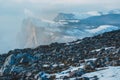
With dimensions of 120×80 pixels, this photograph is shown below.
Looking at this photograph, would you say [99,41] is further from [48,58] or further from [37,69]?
[37,69]

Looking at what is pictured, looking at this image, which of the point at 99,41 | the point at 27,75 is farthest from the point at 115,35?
the point at 27,75

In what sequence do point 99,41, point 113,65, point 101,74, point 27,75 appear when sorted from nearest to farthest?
point 101,74
point 113,65
point 27,75
point 99,41

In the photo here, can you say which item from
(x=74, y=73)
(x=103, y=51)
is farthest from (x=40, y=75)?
(x=103, y=51)

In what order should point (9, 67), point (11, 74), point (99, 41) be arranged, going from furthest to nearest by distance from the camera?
point (99, 41)
point (9, 67)
point (11, 74)

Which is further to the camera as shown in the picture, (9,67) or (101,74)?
(9,67)

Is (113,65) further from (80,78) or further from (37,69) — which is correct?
(37,69)

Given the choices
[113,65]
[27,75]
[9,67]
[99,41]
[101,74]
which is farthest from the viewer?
[99,41]
